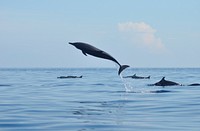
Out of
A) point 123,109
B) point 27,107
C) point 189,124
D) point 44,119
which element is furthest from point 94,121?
point 27,107

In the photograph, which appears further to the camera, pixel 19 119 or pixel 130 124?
pixel 19 119

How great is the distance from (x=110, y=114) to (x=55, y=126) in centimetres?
351

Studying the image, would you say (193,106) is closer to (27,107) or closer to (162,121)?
(162,121)

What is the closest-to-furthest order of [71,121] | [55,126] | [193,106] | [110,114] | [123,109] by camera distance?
[55,126], [71,121], [110,114], [123,109], [193,106]

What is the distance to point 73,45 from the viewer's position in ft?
55.2

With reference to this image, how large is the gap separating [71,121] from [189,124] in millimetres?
3611

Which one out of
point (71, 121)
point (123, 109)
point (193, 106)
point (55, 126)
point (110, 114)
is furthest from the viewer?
point (193, 106)

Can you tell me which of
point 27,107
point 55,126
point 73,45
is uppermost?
point 73,45

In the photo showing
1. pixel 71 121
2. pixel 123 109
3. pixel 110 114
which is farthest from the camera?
pixel 123 109

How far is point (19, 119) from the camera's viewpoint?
15227 mm

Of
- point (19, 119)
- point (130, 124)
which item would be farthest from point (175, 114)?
point (19, 119)

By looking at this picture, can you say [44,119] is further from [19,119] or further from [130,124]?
[130,124]

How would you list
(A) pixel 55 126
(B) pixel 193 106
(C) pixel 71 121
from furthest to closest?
1. (B) pixel 193 106
2. (C) pixel 71 121
3. (A) pixel 55 126

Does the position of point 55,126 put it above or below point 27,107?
below
